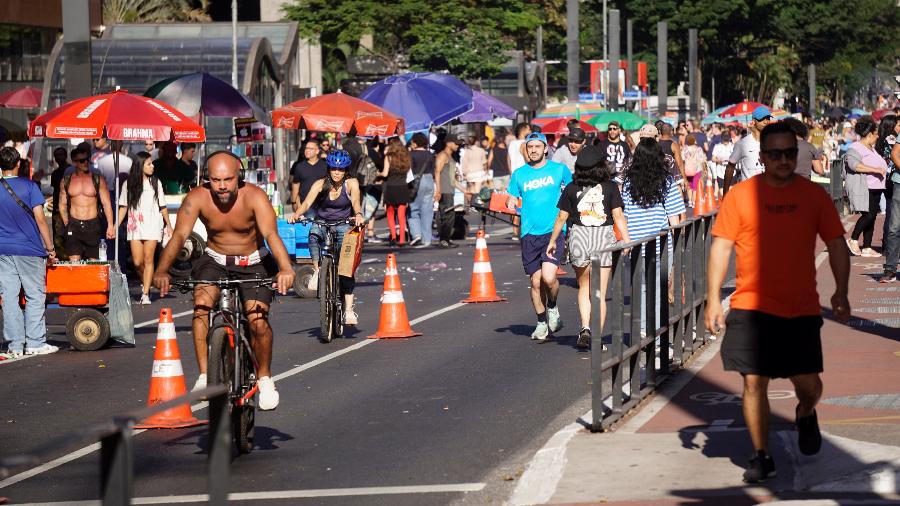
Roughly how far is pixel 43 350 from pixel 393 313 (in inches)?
129

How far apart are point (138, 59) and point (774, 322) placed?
96.7 ft

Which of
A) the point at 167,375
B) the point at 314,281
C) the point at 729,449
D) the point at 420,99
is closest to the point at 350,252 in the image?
the point at 314,281

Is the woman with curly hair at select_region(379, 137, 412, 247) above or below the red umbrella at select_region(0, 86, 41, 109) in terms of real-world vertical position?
below

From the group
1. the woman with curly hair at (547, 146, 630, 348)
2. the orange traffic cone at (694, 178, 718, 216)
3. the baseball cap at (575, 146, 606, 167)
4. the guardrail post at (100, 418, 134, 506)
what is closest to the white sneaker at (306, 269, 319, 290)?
the woman with curly hair at (547, 146, 630, 348)

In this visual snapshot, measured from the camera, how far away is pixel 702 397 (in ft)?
35.0

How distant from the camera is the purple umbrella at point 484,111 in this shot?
3078 cm

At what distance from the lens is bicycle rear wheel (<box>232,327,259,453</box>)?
9.29 metres

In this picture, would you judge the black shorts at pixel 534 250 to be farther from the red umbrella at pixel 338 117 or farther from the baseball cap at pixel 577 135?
the red umbrella at pixel 338 117

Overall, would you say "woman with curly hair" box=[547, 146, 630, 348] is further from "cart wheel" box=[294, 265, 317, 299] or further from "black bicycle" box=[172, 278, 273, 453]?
"cart wheel" box=[294, 265, 317, 299]

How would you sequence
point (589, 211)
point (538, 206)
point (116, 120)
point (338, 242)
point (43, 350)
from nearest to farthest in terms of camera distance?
point (589, 211) < point (538, 206) < point (43, 350) < point (338, 242) < point (116, 120)

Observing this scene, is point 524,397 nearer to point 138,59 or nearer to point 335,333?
point 335,333

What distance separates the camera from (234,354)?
9.27 metres

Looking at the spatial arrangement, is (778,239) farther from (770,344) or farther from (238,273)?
(238,273)

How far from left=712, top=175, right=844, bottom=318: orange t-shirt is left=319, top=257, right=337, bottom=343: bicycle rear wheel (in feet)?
24.6
